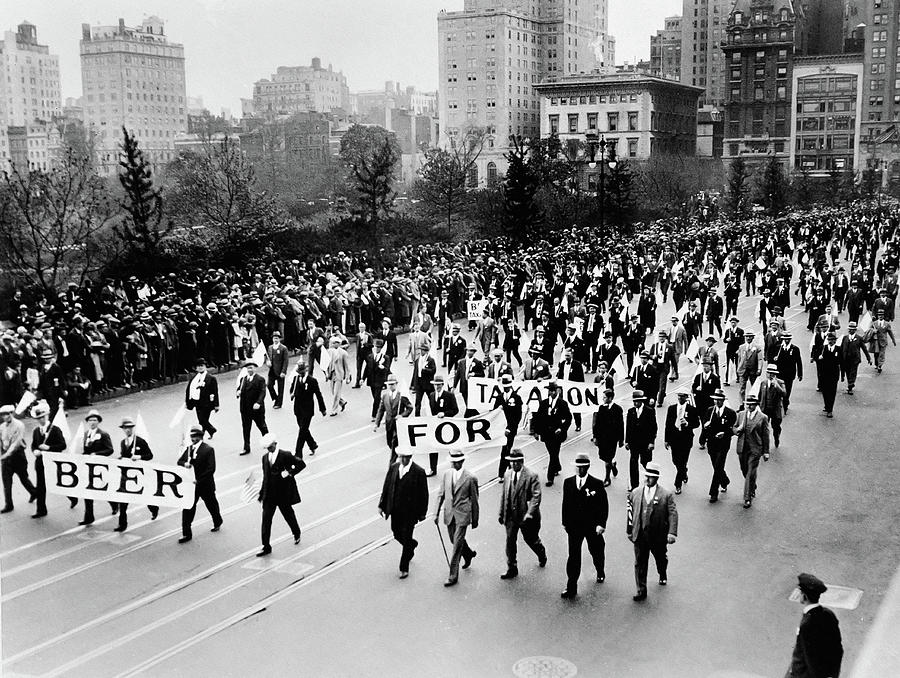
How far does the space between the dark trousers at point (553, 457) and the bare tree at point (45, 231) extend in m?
19.1

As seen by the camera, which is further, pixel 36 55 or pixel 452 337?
pixel 452 337

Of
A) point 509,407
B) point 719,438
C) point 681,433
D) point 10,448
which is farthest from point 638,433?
point 10,448

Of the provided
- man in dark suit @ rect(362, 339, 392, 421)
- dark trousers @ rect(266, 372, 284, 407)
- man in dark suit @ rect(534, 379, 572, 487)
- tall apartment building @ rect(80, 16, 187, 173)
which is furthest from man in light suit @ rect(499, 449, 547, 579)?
tall apartment building @ rect(80, 16, 187, 173)

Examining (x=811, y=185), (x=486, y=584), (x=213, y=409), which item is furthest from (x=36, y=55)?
(x=811, y=185)

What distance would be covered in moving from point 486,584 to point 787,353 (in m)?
11.2

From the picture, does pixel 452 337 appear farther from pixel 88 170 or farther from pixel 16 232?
pixel 88 170

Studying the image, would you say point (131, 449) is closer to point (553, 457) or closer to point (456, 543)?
point (456, 543)

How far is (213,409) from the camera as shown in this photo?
1759 centimetres

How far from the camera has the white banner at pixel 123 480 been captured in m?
12.8

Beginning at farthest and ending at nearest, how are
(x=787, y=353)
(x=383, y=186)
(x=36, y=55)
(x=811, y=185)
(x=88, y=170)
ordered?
(x=811, y=185)
(x=383, y=186)
(x=88, y=170)
(x=787, y=353)
(x=36, y=55)

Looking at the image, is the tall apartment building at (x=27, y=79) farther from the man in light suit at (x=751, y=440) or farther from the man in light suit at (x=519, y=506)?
the man in light suit at (x=751, y=440)

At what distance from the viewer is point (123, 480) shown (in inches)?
515

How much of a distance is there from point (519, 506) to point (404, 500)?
4.43 feet

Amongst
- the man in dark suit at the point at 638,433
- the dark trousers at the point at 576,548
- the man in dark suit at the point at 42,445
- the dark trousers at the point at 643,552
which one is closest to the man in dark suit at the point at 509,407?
the man in dark suit at the point at 638,433
